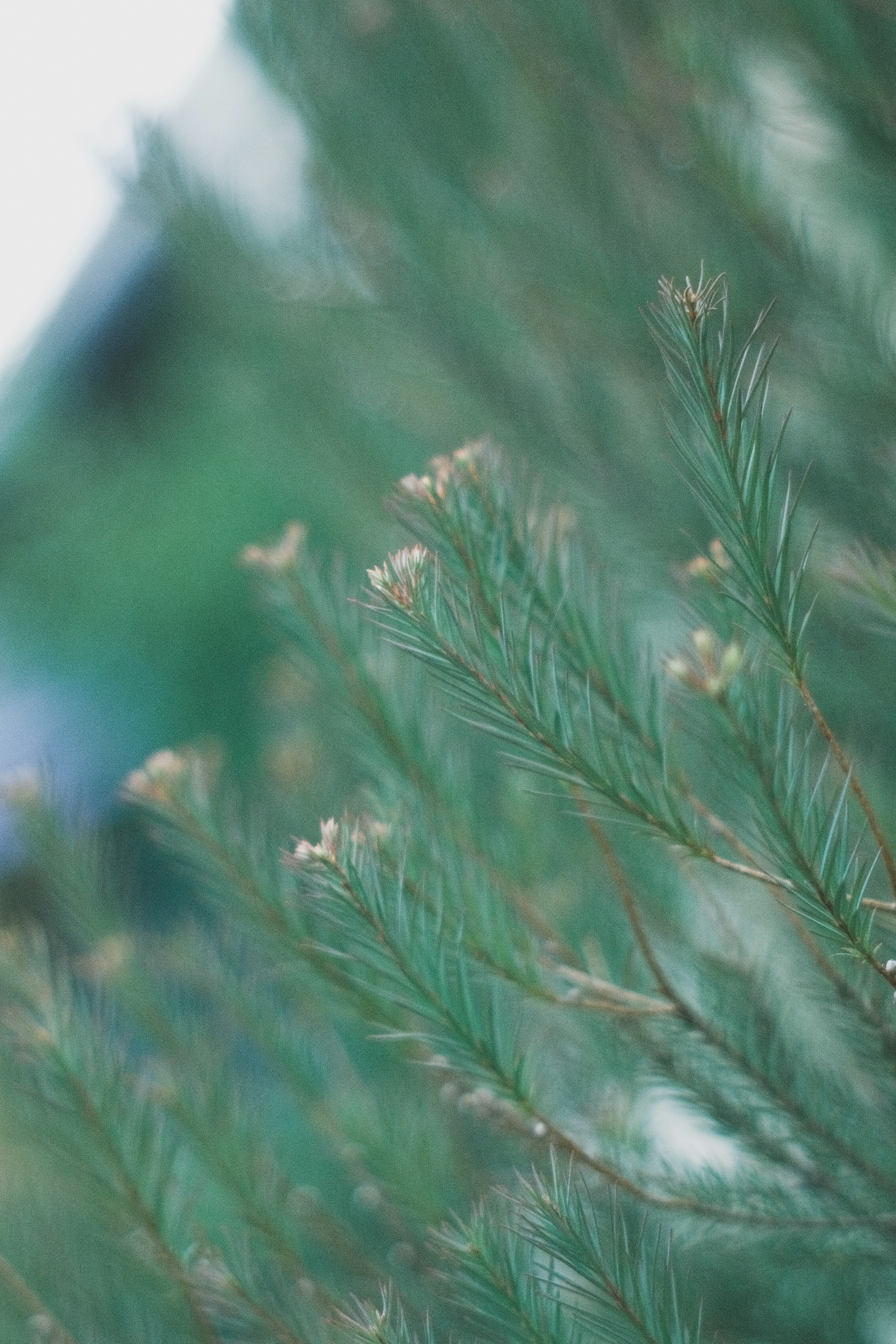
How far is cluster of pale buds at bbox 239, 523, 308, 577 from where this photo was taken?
0.39 meters

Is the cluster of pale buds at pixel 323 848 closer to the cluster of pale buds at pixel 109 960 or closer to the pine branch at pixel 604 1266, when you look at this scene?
the pine branch at pixel 604 1266

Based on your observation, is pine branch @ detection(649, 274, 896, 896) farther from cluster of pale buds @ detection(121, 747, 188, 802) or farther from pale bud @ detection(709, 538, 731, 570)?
cluster of pale buds @ detection(121, 747, 188, 802)

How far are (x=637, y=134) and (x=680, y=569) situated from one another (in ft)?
1.13

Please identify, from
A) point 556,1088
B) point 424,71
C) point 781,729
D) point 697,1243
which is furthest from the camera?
point 424,71

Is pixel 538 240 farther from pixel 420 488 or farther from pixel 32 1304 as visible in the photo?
pixel 32 1304

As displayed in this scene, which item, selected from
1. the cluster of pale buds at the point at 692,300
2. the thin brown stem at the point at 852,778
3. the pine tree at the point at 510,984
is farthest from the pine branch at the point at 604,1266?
the cluster of pale buds at the point at 692,300

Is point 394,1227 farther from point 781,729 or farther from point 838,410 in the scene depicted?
point 838,410

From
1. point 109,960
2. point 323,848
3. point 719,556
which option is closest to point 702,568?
point 719,556

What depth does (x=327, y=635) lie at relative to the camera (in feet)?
1.34

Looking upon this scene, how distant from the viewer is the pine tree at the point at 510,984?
0.27m

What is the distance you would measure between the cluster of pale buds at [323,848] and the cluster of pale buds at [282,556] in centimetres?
14

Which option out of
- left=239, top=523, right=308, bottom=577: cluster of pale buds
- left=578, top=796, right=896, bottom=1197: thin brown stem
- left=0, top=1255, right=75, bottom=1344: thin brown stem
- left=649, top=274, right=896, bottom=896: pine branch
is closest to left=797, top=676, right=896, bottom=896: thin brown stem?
left=649, top=274, right=896, bottom=896: pine branch

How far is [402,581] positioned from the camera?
26 cm

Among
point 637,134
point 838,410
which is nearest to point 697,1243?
point 838,410
